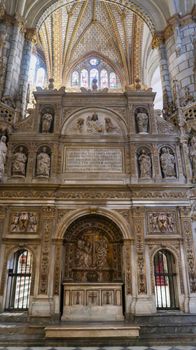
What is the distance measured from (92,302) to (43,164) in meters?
4.89

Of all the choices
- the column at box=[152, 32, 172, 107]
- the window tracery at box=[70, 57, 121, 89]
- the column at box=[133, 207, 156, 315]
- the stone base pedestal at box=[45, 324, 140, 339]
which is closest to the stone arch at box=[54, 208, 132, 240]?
→ the column at box=[133, 207, 156, 315]

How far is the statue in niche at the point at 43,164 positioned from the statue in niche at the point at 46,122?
3.23 ft

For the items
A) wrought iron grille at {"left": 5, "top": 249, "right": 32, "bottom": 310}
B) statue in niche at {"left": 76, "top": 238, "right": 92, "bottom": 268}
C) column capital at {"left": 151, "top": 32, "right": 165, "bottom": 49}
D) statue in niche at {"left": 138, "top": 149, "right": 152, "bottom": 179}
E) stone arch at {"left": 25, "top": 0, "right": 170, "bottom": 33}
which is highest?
stone arch at {"left": 25, "top": 0, "right": 170, "bottom": 33}

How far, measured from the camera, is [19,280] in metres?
9.06

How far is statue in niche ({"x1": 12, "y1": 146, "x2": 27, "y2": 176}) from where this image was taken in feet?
30.9

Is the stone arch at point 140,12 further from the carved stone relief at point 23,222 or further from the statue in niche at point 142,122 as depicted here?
the carved stone relief at point 23,222

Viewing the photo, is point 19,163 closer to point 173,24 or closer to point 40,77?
point 173,24

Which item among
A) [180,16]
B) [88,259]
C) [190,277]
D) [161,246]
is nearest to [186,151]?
[161,246]

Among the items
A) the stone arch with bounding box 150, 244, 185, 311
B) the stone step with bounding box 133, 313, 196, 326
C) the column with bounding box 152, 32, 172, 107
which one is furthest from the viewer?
the column with bounding box 152, 32, 172, 107

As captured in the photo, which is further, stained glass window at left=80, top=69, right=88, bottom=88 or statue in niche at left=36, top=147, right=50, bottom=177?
stained glass window at left=80, top=69, right=88, bottom=88

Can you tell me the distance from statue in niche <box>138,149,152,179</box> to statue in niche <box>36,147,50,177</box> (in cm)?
337

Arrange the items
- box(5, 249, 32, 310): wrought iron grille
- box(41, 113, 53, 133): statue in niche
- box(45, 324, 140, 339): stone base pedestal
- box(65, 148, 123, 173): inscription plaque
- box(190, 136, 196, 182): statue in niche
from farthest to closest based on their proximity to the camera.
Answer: box(41, 113, 53, 133): statue in niche
box(65, 148, 123, 173): inscription plaque
box(190, 136, 196, 182): statue in niche
box(5, 249, 32, 310): wrought iron grille
box(45, 324, 140, 339): stone base pedestal

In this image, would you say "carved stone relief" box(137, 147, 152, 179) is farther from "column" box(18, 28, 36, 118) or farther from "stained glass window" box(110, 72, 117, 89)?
"stained glass window" box(110, 72, 117, 89)

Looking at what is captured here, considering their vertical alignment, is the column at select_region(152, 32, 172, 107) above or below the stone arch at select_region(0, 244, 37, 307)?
above
